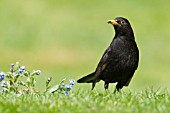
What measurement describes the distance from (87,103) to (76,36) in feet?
56.8

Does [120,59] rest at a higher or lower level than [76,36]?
lower

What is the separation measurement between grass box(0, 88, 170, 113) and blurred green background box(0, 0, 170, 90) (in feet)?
30.9

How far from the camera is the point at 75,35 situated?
25766 millimetres

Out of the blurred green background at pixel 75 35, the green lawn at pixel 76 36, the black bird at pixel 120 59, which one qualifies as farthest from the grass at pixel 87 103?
the blurred green background at pixel 75 35

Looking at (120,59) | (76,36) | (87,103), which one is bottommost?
(87,103)

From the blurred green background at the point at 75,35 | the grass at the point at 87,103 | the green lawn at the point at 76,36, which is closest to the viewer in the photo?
the grass at the point at 87,103

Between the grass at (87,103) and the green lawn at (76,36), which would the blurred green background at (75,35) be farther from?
the grass at (87,103)

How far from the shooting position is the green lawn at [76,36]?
21.8 meters

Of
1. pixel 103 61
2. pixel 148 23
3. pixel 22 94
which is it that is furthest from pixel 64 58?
pixel 22 94

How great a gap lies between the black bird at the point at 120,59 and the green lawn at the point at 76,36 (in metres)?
6.34

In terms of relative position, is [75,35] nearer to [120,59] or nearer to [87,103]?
[120,59]

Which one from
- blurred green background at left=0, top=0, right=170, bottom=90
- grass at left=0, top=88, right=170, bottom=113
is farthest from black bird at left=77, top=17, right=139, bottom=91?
blurred green background at left=0, top=0, right=170, bottom=90

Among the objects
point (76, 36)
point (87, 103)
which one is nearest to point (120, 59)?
point (87, 103)

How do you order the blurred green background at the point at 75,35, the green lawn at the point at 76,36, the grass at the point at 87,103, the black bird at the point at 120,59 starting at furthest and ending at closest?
the blurred green background at the point at 75,35
the green lawn at the point at 76,36
the black bird at the point at 120,59
the grass at the point at 87,103
